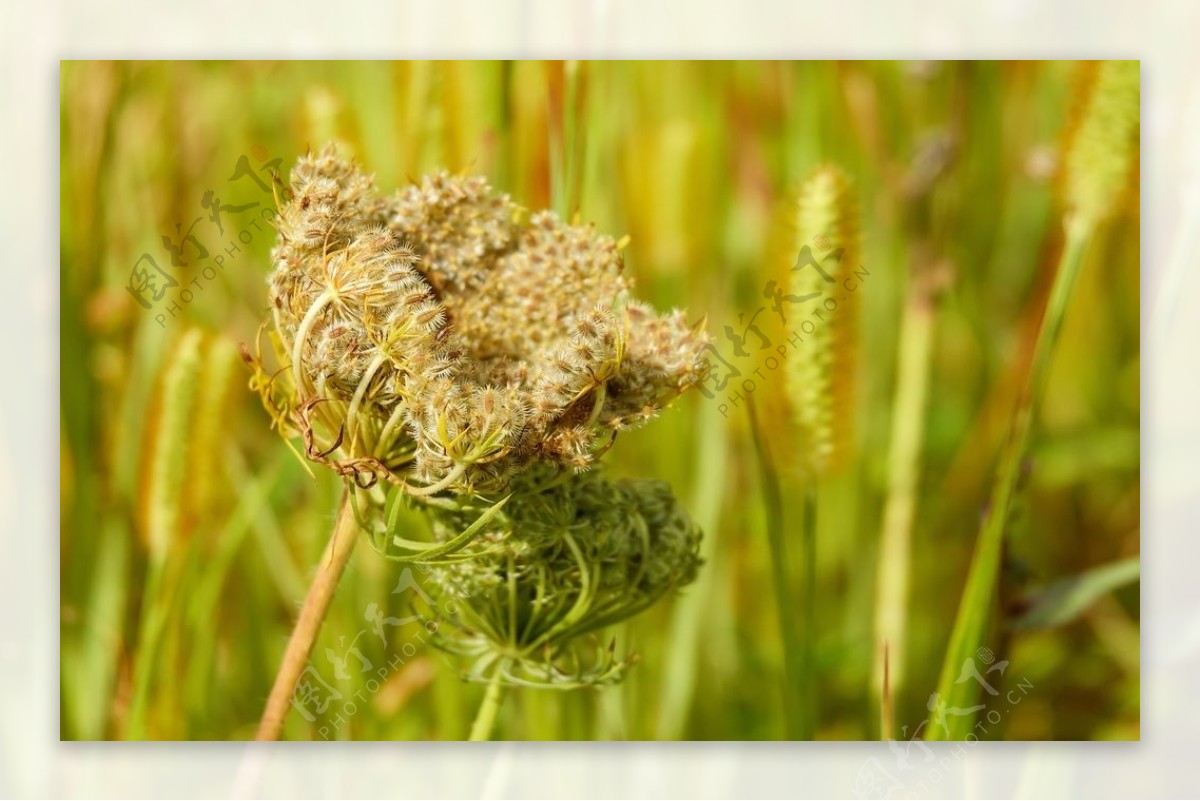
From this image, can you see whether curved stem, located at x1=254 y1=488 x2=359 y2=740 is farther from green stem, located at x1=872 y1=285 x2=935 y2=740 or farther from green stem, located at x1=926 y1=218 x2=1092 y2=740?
green stem, located at x1=872 y1=285 x2=935 y2=740

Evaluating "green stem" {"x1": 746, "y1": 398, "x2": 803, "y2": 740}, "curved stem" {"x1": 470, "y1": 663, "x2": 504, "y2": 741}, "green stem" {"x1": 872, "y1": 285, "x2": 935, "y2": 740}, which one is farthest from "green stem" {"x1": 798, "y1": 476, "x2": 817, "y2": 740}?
"curved stem" {"x1": 470, "y1": 663, "x2": 504, "y2": 741}

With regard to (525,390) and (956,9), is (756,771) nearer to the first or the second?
(525,390)

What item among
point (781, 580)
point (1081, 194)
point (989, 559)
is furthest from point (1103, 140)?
point (781, 580)

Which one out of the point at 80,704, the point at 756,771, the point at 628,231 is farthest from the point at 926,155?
the point at 80,704

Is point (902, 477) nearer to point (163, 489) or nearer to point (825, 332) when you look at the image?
point (825, 332)

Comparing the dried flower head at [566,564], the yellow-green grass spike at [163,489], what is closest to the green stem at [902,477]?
the dried flower head at [566,564]

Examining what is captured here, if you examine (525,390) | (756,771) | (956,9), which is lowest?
(756,771)
